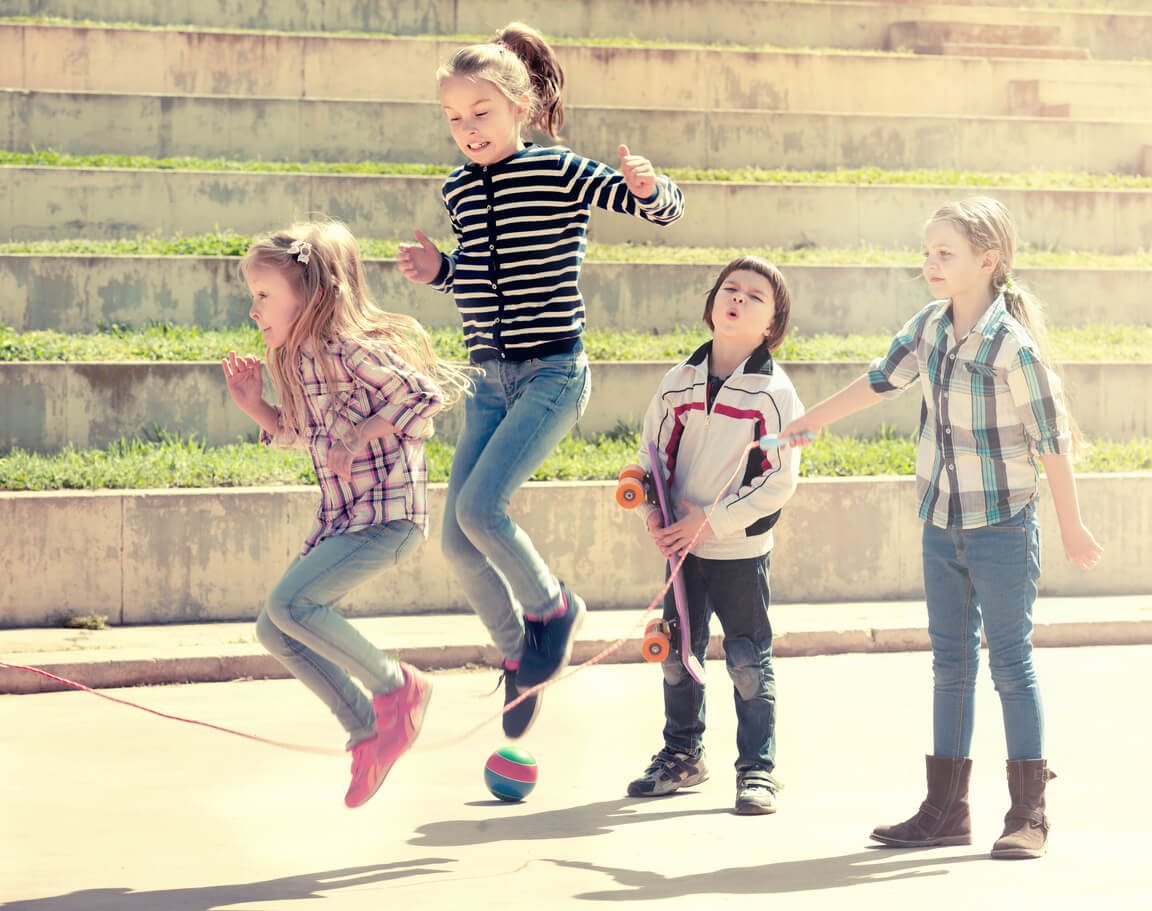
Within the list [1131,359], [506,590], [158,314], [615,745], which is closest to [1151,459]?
[1131,359]

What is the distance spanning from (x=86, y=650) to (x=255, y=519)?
3.94 feet

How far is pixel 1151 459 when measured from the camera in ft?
31.6

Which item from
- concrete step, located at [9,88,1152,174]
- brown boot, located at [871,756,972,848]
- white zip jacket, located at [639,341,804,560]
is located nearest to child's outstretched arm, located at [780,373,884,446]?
white zip jacket, located at [639,341,804,560]

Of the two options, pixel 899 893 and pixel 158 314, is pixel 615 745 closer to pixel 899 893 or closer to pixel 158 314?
pixel 899 893

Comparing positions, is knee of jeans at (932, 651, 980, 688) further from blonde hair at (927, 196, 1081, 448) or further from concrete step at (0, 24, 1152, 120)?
concrete step at (0, 24, 1152, 120)

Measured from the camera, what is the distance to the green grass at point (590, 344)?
971 cm

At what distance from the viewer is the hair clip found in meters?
4.48

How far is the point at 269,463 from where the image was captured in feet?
28.3

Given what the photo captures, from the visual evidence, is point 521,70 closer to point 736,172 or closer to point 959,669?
point 959,669

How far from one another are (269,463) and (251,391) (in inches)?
163

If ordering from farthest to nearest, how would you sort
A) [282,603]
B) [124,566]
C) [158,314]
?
[158,314]
[124,566]
[282,603]

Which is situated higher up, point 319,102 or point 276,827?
point 319,102

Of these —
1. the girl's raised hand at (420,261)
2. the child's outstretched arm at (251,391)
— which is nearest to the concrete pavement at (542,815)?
the child's outstretched arm at (251,391)

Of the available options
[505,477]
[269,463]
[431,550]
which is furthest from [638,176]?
[269,463]
